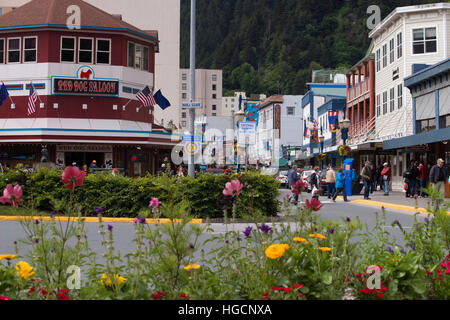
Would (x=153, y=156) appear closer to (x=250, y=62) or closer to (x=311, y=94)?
(x=311, y=94)

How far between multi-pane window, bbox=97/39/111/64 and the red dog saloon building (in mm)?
69

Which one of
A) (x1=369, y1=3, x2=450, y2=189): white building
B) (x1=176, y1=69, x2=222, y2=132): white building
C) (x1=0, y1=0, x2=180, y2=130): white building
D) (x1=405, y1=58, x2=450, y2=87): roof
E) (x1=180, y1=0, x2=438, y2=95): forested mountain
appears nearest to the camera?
(x1=405, y1=58, x2=450, y2=87): roof

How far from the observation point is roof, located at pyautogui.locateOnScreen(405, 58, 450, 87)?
2919cm

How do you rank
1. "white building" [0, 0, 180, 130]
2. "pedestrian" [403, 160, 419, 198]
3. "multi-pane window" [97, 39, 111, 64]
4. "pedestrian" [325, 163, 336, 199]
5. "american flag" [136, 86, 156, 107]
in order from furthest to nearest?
1. "white building" [0, 0, 180, 130]
2. "multi-pane window" [97, 39, 111, 64]
3. "american flag" [136, 86, 156, 107]
4. "pedestrian" [403, 160, 419, 198]
5. "pedestrian" [325, 163, 336, 199]

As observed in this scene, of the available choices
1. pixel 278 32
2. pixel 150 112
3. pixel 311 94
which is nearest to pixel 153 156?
pixel 150 112

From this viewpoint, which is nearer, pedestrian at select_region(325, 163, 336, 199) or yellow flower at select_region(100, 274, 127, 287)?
yellow flower at select_region(100, 274, 127, 287)

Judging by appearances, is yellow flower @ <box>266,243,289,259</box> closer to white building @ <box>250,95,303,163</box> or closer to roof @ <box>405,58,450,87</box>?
roof @ <box>405,58,450,87</box>

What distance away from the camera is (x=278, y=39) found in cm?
15075

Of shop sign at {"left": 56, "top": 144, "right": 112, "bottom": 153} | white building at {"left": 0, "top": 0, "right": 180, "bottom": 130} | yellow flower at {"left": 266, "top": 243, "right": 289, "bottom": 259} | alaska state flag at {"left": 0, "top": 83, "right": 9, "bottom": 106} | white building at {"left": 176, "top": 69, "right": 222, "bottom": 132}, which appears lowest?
yellow flower at {"left": 266, "top": 243, "right": 289, "bottom": 259}

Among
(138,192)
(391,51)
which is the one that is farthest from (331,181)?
(391,51)

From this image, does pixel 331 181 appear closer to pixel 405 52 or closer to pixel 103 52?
pixel 405 52

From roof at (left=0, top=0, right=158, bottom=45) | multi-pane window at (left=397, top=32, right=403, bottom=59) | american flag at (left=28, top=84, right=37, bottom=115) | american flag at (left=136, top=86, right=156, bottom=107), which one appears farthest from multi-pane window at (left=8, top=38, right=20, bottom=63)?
multi-pane window at (left=397, top=32, right=403, bottom=59)
